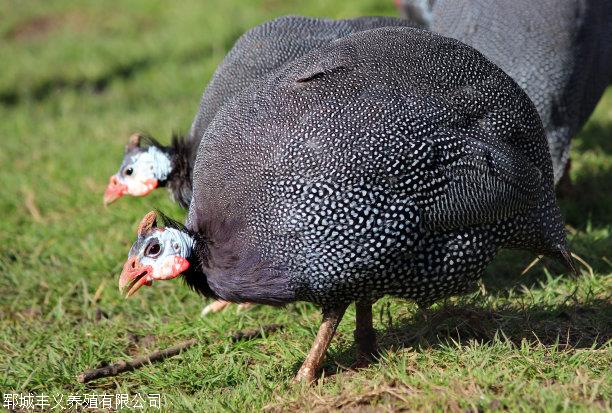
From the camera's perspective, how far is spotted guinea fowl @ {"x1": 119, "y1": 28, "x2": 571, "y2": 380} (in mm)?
2770

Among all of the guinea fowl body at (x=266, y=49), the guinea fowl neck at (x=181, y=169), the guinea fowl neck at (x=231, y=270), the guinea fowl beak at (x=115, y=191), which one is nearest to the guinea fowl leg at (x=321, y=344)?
the guinea fowl neck at (x=231, y=270)

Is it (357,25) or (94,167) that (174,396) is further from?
(94,167)

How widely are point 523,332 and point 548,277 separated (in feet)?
1.77

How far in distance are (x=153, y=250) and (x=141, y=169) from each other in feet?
4.17

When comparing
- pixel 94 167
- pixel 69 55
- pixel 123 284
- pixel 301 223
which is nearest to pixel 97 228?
pixel 94 167

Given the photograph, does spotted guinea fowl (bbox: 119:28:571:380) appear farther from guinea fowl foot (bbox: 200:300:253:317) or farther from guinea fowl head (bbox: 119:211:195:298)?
guinea fowl foot (bbox: 200:300:253:317)

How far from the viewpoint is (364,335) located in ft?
10.4

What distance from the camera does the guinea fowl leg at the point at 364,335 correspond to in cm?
314

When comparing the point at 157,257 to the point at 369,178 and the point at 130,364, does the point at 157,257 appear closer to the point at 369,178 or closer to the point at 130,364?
the point at 130,364

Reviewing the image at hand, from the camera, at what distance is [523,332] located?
3207 millimetres

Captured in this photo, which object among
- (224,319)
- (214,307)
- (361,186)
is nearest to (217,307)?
(214,307)

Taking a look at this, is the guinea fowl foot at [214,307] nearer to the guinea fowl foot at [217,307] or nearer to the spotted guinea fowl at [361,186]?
the guinea fowl foot at [217,307]

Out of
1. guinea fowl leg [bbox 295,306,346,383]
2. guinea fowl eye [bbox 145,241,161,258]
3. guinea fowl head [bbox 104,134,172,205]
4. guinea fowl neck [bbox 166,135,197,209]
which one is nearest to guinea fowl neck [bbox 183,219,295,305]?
guinea fowl eye [bbox 145,241,161,258]

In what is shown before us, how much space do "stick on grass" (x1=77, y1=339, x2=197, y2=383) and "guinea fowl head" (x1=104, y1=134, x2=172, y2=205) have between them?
101 cm
